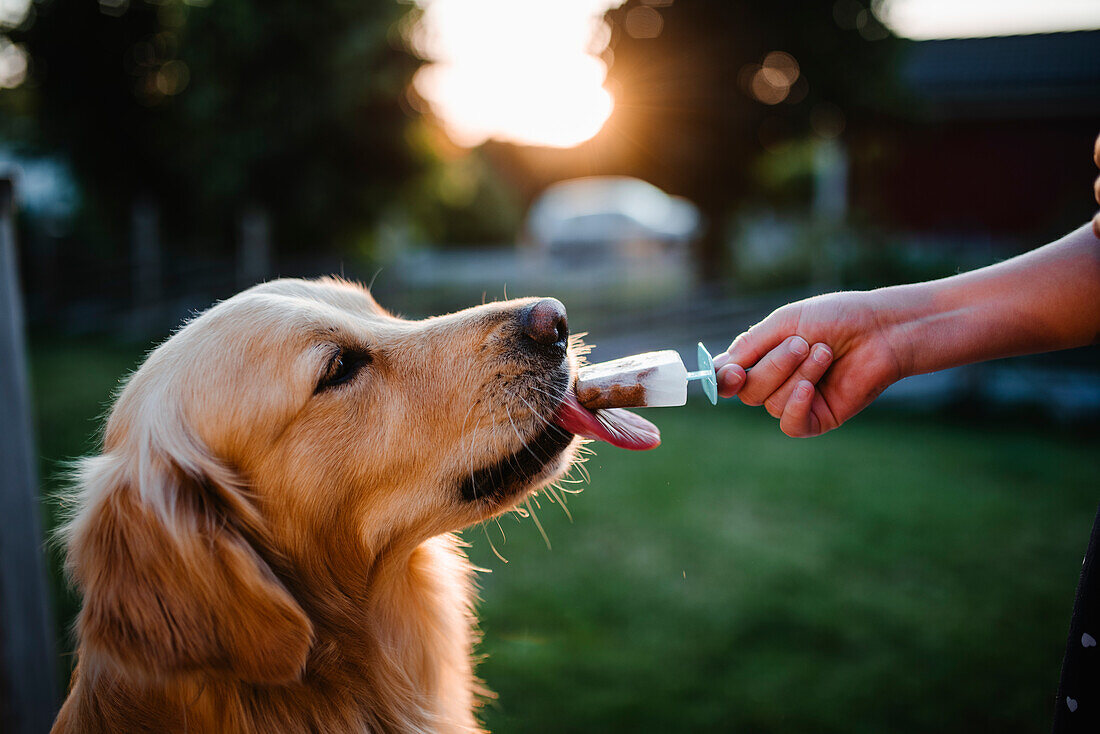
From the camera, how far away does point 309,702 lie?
6.56ft

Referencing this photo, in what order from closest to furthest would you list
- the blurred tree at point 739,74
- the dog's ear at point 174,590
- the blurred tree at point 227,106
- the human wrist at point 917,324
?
the dog's ear at point 174,590 → the human wrist at point 917,324 → the blurred tree at point 739,74 → the blurred tree at point 227,106

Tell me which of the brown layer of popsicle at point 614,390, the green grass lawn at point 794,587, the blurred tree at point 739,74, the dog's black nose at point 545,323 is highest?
the blurred tree at point 739,74

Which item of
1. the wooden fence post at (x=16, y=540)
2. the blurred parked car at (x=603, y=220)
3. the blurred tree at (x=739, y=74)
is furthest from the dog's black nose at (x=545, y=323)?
the blurred parked car at (x=603, y=220)

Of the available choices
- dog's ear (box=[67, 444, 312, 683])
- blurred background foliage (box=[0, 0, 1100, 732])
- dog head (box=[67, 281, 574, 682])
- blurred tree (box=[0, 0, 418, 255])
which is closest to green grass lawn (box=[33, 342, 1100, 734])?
blurred background foliage (box=[0, 0, 1100, 732])

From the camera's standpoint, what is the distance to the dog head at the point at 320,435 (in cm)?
193

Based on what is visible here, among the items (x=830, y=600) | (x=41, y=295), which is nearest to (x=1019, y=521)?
(x=830, y=600)

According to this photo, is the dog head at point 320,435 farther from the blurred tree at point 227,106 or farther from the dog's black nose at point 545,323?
the blurred tree at point 227,106

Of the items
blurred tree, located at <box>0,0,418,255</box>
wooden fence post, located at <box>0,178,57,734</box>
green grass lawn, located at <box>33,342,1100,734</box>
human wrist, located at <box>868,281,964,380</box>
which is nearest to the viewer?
human wrist, located at <box>868,281,964,380</box>

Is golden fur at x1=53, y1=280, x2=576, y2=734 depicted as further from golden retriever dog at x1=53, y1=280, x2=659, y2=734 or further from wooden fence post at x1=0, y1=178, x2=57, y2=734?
wooden fence post at x1=0, y1=178, x2=57, y2=734

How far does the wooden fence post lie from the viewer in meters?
2.67

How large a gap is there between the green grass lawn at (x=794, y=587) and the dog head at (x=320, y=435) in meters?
1.90

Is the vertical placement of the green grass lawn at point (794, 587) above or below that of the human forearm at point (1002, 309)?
below

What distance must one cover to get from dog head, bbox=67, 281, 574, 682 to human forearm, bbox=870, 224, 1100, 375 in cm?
100

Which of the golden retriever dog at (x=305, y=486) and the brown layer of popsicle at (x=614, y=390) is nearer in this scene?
the golden retriever dog at (x=305, y=486)
